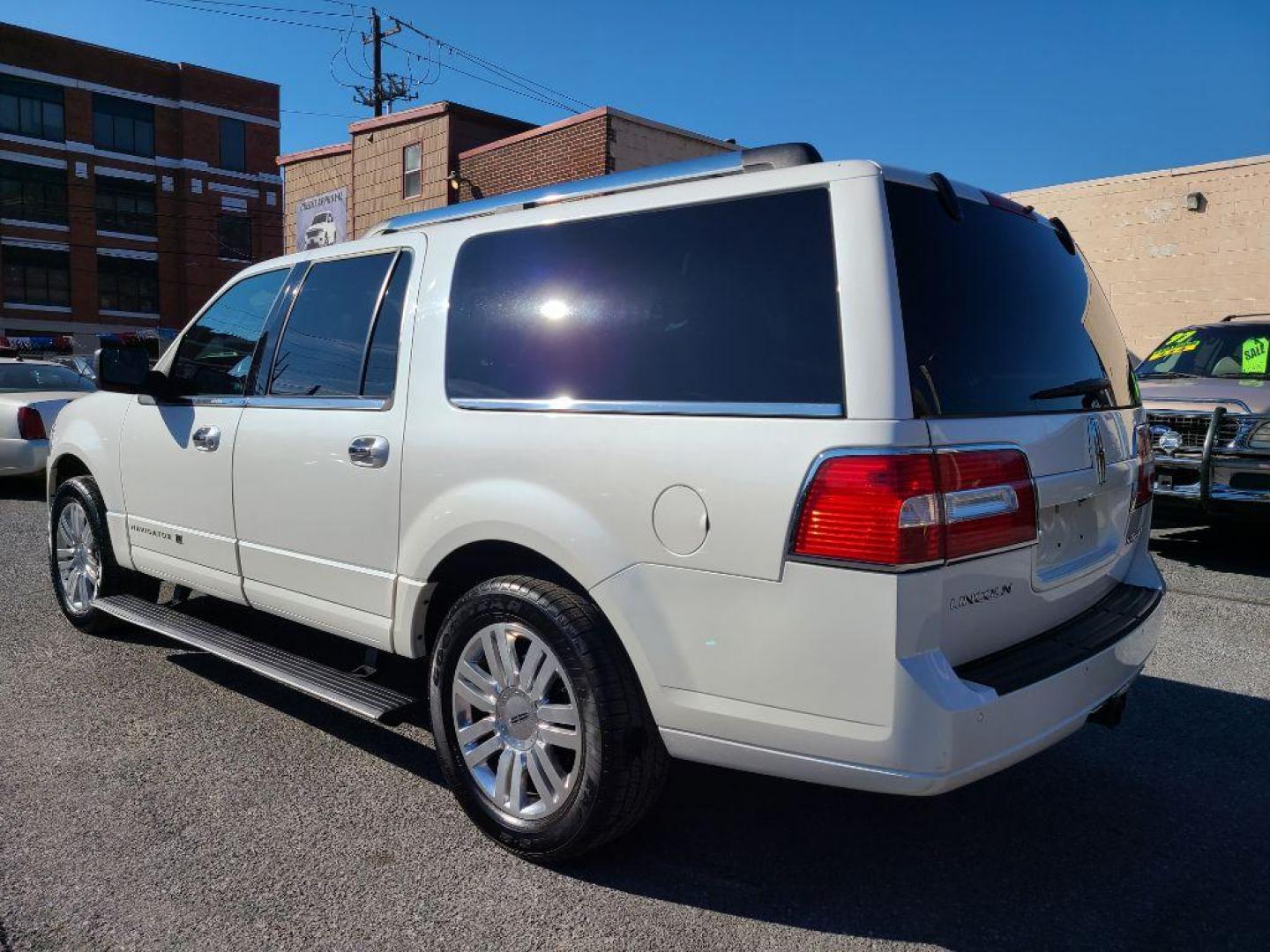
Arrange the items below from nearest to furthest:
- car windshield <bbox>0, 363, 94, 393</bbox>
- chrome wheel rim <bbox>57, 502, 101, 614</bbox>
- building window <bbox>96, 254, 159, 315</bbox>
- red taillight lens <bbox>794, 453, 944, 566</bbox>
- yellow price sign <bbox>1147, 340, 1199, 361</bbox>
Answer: red taillight lens <bbox>794, 453, 944, 566</bbox>
chrome wheel rim <bbox>57, 502, 101, 614</bbox>
yellow price sign <bbox>1147, 340, 1199, 361</bbox>
car windshield <bbox>0, 363, 94, 393</bbox>
building window <bbox>96, 254, 159, 315</bbox>

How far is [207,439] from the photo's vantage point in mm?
4129

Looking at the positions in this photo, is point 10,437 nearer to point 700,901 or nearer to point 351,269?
point 351,269

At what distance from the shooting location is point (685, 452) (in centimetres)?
253

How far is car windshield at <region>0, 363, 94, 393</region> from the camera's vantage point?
10.8 m

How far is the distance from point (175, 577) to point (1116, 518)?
387 centimetres

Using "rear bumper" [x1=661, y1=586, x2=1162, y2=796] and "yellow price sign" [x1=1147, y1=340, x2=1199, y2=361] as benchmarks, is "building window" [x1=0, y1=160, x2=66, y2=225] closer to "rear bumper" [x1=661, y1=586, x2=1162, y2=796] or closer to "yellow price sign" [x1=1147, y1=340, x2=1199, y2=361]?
"yellow price sign" [x1=1147, y1=340, x2=1199, y2=361]

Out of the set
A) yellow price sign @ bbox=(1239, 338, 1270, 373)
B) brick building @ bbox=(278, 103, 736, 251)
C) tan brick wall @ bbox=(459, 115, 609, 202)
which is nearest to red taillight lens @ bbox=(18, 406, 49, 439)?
tan brick wall @ bbox=(459, 115, 609, 202)

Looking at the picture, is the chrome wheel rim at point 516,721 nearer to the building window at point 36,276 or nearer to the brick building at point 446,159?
the brick building at point 446,159

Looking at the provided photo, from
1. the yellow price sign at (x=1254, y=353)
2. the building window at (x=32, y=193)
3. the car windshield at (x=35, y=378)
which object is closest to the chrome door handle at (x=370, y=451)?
the yellow price sign at (x=1254, y=353)

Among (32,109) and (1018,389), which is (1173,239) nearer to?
(1018,389)

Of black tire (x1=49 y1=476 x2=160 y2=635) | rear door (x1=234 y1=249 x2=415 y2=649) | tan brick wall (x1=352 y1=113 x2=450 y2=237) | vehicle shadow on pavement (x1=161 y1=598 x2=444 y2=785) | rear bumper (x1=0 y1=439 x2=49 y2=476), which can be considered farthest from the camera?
tan brick wall (x1=352 y1=113 x2=450 y2=237)

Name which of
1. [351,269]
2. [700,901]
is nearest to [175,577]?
[351,269]

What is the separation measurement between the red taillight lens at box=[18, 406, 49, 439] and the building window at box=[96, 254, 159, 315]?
136ft

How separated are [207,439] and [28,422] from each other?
738 centimetres
